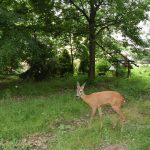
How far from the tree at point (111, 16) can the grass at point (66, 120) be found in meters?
2.93

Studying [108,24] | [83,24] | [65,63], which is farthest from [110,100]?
[65,63]

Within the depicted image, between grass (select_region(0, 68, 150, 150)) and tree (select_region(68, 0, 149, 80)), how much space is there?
2.93 m

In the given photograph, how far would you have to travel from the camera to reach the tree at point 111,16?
57.4 ft

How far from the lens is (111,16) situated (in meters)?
18.5

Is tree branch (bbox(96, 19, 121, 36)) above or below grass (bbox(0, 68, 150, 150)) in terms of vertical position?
above

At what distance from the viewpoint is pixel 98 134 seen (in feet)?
33.3

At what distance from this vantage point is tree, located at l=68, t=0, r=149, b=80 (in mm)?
17484

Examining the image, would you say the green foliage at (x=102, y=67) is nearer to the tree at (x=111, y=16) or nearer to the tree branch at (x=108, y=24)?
the tree at (x=111, y=16)

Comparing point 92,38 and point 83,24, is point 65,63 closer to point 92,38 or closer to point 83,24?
point 83,24

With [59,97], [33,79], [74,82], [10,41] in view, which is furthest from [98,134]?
[33,79]

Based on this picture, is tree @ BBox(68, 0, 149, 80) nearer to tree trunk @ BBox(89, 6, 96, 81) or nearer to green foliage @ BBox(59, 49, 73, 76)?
tree trunk @ BBox(89, 6, 96, 81)

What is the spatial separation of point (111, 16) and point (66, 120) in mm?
8074

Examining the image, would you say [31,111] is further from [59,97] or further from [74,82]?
[74,82]

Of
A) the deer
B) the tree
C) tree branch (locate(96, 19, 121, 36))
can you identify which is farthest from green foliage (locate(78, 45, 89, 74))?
the deer
